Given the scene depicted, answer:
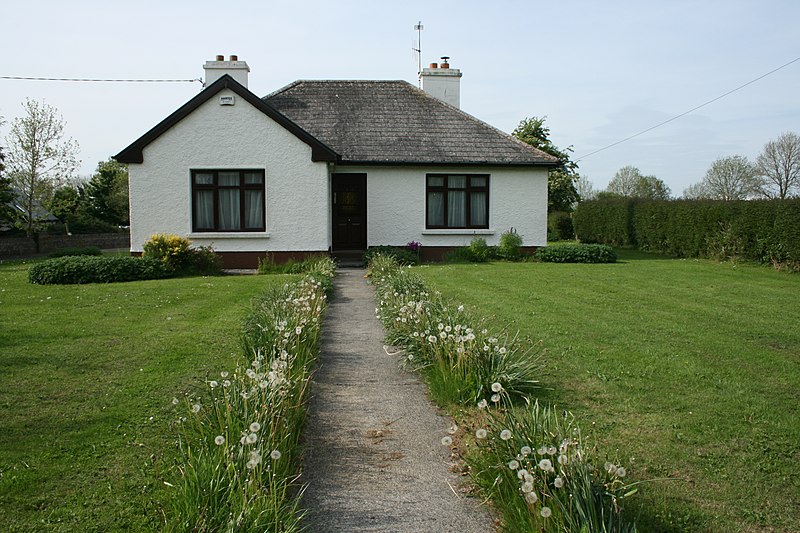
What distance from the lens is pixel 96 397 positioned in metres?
6.50

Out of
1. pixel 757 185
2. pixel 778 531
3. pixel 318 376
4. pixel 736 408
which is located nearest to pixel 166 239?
pixel 318 376

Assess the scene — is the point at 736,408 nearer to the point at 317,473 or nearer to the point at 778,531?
the point at 778,531

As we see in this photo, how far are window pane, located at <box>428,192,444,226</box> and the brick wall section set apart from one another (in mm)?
18083

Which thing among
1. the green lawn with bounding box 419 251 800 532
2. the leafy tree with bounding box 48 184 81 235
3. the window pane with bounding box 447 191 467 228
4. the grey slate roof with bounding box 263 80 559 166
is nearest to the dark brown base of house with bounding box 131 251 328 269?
the grey slate roof with bounding box 263 80 559 166

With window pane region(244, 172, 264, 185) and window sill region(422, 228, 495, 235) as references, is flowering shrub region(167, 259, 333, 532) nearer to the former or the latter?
window pane region(244, 172, 264, 185)

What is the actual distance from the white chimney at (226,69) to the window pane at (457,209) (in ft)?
24.8

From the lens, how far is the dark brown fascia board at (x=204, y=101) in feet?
61.7

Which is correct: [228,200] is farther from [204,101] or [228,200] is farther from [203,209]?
[204,101]

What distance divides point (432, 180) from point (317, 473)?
58.6 ft

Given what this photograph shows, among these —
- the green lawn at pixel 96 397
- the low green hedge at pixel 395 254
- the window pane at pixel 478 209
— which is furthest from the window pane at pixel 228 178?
the window pane at pixel 478 209

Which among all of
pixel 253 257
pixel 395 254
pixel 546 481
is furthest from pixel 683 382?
pixel 253 257

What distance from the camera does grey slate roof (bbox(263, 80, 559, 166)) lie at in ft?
71.5

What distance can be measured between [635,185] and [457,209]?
162 feet

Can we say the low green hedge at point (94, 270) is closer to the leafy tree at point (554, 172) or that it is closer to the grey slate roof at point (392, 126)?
the grey slate roof at point (392, 126)
